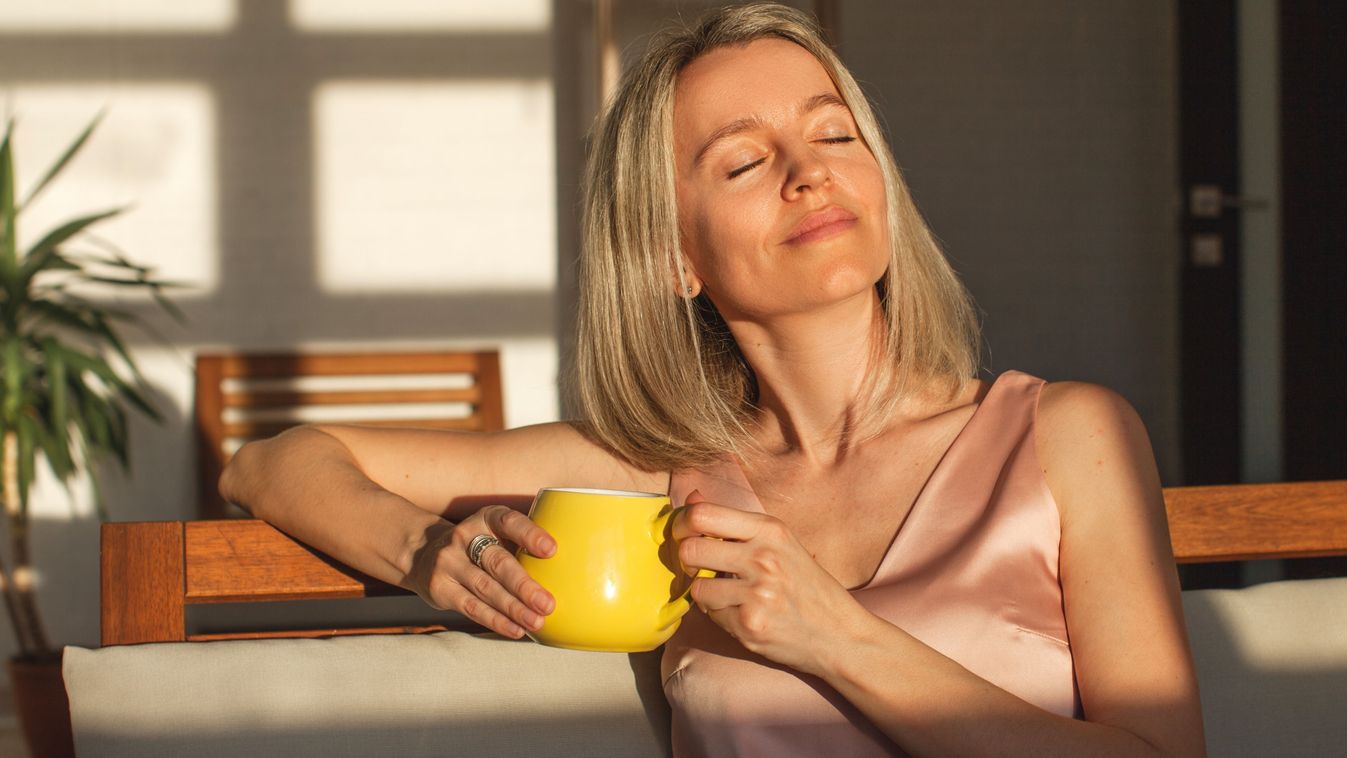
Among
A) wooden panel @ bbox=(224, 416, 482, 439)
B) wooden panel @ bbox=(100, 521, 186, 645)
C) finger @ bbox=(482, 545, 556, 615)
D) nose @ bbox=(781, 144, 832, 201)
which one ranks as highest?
nose @ bbox=(781, 144, 832, 201)

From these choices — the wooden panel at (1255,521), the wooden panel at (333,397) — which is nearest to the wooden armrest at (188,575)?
the wooden panel at (1255,521)

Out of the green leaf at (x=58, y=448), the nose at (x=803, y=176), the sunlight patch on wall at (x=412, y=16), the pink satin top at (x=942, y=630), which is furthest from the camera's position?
the sunlight patch on wall at (x=412, y=16)

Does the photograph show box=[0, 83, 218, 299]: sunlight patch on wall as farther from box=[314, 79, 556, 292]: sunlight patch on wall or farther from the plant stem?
the plant stem

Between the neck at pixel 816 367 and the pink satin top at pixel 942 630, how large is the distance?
19 centimetres

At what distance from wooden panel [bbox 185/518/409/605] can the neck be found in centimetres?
44

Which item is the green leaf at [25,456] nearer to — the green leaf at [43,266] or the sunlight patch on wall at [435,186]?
the green leaf at [43,266]

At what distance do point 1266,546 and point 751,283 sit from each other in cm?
55

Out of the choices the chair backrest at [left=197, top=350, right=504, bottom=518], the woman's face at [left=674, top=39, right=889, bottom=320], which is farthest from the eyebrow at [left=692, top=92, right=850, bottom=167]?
the chair backrest at [left=197, top=350, right=504, bottom=518]

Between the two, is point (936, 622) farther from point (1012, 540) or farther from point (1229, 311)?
point (1229, 311)

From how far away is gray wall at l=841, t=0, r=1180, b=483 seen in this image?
405 centimetres

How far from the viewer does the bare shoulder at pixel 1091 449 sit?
111cm

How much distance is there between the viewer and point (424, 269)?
12.4 feet

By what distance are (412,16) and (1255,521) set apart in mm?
3090

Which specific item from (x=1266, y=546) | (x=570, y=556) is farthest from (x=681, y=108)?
(x=1266, y=546)
